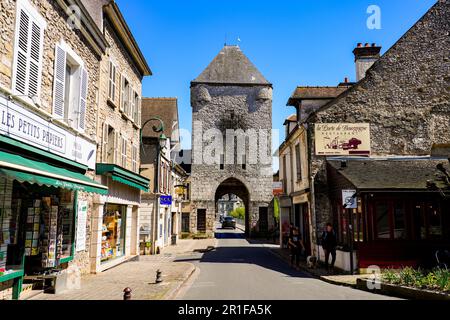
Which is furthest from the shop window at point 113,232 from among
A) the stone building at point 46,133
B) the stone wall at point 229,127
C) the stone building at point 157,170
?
the stone wall at point 229,127

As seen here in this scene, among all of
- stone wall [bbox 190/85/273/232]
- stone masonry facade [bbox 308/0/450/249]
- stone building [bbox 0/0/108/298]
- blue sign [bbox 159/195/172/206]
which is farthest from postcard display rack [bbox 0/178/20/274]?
stone wall [bbox 190/85/273/232]

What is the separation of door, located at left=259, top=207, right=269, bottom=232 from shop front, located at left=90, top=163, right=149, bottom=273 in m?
20.8

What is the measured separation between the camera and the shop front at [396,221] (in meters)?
11.9

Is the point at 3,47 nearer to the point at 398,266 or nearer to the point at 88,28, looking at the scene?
the point at 88,28

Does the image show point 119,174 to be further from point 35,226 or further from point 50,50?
point 50,50

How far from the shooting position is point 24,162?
639cm

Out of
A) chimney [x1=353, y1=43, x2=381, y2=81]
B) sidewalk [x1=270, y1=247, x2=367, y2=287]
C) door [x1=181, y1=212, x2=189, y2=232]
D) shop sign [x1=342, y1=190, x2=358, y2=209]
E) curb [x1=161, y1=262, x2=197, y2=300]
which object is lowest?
sidewalk [x1=270, y1=247, x2=367, y2=287]

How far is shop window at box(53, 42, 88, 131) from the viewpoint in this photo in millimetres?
8758

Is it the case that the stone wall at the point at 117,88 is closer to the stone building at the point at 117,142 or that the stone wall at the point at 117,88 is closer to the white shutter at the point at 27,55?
the stone building at the point at 117,142

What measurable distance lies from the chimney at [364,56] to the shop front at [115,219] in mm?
12746

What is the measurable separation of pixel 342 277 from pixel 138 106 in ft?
35.0

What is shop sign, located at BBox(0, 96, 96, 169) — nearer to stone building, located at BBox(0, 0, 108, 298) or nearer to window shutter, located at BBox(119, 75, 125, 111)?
stone building, located at BBox(0, 0, 108, 298)

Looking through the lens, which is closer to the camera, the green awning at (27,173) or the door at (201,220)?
the green awning at (27,173)

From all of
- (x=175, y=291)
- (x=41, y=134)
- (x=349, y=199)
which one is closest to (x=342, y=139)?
(x=349, y=199)
